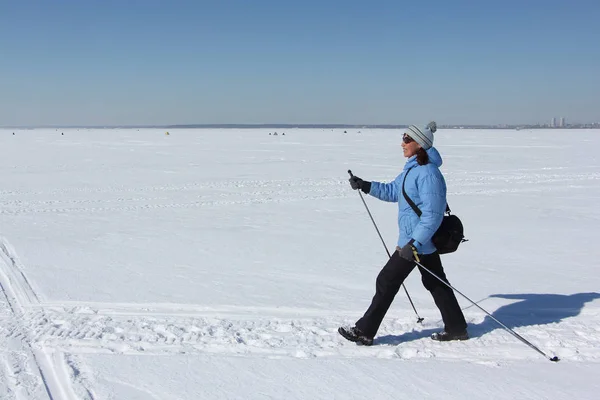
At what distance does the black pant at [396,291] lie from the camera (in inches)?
137

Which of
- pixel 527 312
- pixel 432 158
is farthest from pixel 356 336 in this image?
pixel 527 312

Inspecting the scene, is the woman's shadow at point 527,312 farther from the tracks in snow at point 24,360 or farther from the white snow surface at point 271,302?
the tracks in snow at point 24,360

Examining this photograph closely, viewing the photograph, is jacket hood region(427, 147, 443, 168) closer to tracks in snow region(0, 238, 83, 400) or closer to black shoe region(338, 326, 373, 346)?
black shoe region(338, 326, 373, 346)

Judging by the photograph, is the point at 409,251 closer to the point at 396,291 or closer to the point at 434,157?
the point at 396,291

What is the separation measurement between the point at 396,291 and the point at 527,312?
1575 mm

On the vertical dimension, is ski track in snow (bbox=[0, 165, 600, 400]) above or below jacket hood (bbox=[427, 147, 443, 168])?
below

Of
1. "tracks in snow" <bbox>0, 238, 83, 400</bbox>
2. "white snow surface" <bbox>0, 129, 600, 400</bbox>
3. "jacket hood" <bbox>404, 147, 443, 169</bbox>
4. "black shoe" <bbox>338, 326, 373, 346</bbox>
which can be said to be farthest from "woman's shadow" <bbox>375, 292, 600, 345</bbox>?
"tracks in snow" <bbox>0, 238, 83, 400</bbox>

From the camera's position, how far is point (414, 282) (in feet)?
17.4

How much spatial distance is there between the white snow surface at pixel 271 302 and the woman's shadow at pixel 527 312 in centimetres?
2

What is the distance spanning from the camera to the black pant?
3.48m

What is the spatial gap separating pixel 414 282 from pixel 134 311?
273 centimetres

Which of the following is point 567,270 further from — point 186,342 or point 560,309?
point 186,342

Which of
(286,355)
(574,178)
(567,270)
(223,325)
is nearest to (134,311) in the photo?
(223,325)

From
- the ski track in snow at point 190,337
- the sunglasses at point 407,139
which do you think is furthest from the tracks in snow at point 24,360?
the sunglasses at point 407,139
